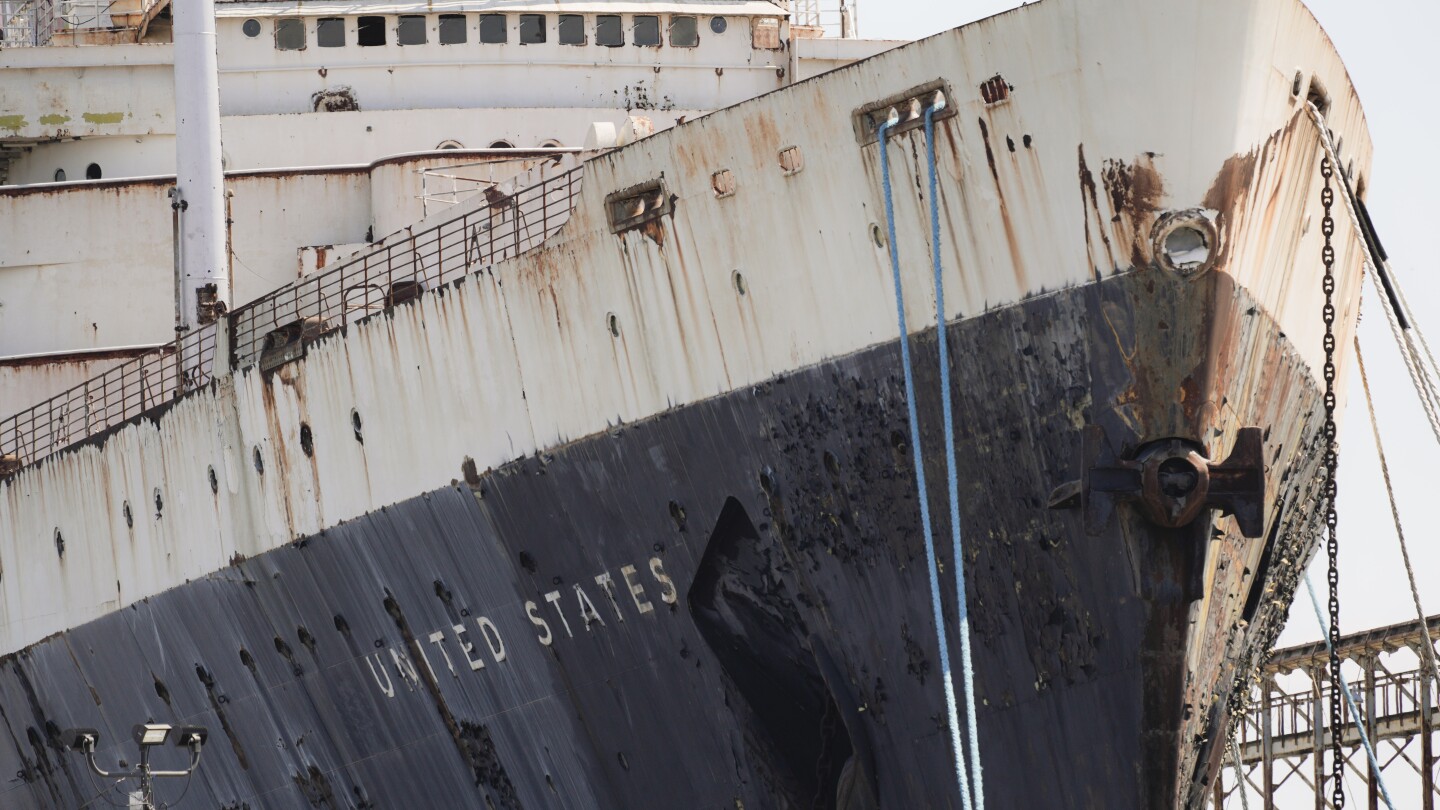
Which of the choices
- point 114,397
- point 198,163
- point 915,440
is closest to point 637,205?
point 915,440

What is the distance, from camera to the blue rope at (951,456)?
36.5ft

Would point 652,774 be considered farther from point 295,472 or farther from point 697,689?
point 295,472

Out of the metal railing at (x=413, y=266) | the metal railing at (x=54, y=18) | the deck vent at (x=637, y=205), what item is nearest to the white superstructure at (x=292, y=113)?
the metal railing at (x=54, y=18)

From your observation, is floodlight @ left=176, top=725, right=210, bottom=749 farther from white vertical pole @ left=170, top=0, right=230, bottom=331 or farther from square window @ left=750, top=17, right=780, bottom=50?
square window @ left=750, top=17, right=780, bottom=50

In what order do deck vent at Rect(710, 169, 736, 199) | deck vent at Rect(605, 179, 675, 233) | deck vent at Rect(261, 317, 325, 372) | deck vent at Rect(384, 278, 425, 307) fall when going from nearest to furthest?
deck vent at Rect(710, 169, 736, 199) < deck vent at Rect(605, 179, 675, 233) < deck vent at Rect(384, 278, 425, 307) < deck vent at Rect(261, 317, 325, 372)

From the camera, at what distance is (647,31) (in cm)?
2245

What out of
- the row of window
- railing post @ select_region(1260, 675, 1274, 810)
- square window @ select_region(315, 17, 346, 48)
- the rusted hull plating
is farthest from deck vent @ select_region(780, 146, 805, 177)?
railing post @ select_region(1260, 675, 1274, 810)

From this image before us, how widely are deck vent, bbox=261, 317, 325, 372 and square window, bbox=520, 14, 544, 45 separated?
7.84 meters

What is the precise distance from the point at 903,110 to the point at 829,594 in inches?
108

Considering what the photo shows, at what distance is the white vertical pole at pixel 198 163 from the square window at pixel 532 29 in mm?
4187

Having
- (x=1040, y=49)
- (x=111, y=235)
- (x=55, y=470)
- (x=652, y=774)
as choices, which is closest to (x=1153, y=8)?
(x=1040, y=49)

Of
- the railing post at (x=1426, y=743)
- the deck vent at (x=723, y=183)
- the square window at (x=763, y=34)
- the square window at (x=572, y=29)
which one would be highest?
the square window at (x=572, y=29)

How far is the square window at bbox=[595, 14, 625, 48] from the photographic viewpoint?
22375mm

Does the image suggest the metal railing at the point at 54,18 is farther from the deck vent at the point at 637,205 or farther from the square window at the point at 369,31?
the deck vent at the point at 637,205
